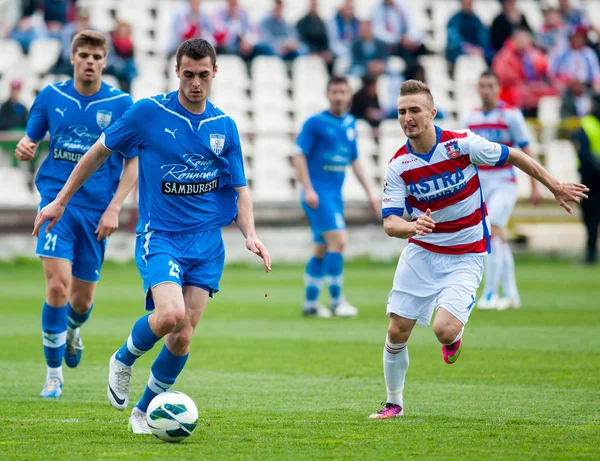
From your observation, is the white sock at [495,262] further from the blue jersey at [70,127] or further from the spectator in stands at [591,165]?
the spectator in stands at [591,165]

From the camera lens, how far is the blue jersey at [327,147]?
1393 centimetres

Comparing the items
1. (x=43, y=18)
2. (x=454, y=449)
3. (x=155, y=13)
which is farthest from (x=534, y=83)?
(x=454, y=449)

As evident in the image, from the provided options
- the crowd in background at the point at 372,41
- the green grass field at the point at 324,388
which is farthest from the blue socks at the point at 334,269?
the crowd in background at the point at 372,41

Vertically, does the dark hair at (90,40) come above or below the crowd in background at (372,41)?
above

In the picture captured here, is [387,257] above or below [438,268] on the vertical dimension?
below

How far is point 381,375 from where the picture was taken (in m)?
9.41

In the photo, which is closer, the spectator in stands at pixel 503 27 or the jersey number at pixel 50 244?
the jersey number at pixel 50 244

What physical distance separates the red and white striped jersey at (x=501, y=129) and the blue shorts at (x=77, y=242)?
660 centimetres

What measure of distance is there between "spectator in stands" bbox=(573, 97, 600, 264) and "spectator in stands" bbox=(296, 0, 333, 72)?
19.0 feet

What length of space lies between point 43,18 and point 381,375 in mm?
16122

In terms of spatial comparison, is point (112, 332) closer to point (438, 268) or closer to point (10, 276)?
point (438, 268)

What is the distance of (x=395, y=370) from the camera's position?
739cm

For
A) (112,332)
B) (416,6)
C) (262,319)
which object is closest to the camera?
(112,332)

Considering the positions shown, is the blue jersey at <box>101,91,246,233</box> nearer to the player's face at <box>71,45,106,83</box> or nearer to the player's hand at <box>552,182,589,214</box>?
the player's face at <box>71,45,106,83</box>
